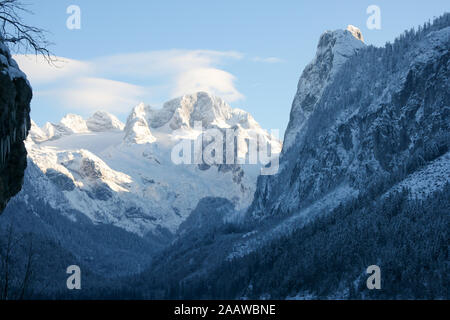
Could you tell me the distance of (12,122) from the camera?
30.8m

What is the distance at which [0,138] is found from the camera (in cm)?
2964

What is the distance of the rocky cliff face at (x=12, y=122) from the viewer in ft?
97.4

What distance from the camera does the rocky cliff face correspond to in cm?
2969
